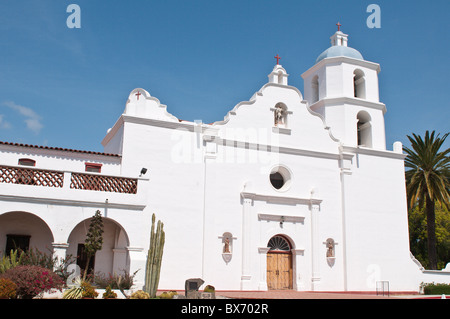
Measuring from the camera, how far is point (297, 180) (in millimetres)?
26375

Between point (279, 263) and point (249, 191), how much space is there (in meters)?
4.21

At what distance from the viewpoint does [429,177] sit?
32.7 m

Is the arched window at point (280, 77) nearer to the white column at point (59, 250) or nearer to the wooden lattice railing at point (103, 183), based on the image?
the wooden lattice railing at point (103, 183)

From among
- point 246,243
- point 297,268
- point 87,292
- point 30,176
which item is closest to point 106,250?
point 30,176

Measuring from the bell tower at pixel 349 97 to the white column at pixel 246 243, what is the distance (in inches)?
301

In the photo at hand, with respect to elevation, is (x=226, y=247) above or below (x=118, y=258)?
above

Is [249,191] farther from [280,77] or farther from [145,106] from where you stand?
[280,77]

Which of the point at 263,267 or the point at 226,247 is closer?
the point at 226,247

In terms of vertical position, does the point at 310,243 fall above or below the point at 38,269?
above

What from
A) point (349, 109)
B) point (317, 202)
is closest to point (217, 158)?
point (317, 202)

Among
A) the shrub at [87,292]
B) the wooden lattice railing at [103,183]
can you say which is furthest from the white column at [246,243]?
the shrub at [87,292]

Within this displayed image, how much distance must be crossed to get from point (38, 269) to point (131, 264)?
180 inches

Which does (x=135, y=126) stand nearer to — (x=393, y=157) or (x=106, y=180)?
(x=106, y=180)

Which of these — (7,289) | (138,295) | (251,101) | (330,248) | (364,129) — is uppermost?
(251,101)
